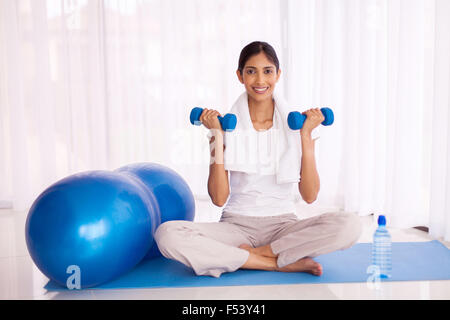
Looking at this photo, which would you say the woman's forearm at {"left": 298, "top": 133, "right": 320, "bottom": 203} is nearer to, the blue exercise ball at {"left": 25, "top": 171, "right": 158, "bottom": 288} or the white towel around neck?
the white towel around neck

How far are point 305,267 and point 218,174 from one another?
58 cm

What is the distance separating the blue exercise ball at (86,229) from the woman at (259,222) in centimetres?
17

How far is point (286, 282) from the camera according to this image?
1.89 m

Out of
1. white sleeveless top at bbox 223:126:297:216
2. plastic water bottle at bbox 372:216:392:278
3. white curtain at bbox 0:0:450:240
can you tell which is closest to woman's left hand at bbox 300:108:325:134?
white sleeveless top at bbox 223:126:297:216

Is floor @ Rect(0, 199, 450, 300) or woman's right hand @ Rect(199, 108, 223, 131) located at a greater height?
woman's right hand @ Rect(199, 108, 223, 131)

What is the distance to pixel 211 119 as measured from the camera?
2.02 meters

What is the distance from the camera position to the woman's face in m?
2.07

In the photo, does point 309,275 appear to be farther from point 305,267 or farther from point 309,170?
point 309,170

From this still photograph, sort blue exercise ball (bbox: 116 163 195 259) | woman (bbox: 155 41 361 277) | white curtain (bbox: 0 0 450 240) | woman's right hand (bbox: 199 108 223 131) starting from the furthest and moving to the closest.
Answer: white curtain (bbox: 0 0 450 240), blue exercise ball (bbox: 116 163 195 259), woman's right hand (bbox: 199 108 223 131), woman (bbox: 155 41 361 277)

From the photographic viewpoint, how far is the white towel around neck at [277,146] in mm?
2066

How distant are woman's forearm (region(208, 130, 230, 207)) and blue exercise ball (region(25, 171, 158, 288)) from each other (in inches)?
14.9

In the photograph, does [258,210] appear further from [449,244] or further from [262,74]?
[449,244]

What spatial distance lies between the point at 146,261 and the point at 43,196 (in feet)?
2.15
